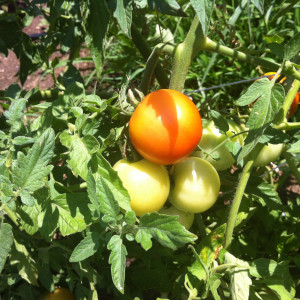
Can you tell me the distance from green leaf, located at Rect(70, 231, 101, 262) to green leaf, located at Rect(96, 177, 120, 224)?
0.07 metres

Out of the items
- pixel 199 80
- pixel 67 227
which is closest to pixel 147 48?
pixel 67 227

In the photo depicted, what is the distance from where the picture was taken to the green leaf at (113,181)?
769 mm

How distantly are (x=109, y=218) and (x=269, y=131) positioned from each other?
14.3 inches

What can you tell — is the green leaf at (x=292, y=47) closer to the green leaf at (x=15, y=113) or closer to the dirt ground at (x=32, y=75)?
the green leaf at (x=15, y=113)

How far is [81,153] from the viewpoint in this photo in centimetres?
79

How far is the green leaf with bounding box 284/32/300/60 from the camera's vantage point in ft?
2.41

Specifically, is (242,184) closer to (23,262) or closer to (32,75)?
(23,262)

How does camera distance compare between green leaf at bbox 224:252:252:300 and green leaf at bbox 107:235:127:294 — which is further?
green leaf at bbox 224:252:252:300

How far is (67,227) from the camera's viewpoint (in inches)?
31.8

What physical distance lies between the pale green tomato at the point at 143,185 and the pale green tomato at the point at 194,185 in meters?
0.04

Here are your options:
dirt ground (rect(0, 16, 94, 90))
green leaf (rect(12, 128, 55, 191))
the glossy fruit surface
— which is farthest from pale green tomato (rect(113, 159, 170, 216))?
dirt ground (rect(0, 16, 94, 90))

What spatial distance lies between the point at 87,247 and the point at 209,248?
11.3 inches

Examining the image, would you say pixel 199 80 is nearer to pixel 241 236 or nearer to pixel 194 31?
pixel 241 236

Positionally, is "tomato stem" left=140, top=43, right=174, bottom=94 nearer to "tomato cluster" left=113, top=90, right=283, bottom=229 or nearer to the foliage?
the foliage
